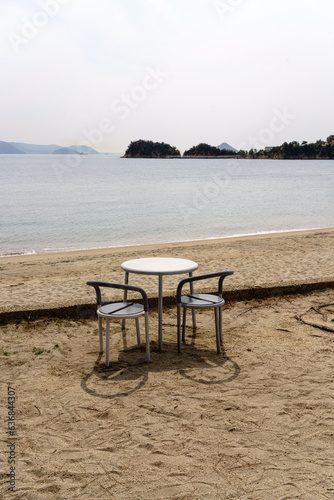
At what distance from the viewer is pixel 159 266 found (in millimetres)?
4879

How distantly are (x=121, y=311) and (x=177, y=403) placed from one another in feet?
3.55

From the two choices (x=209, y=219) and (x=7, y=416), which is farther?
(x=209, y=219)

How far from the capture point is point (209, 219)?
80.2 ft

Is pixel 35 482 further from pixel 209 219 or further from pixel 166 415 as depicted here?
pixel 209 219

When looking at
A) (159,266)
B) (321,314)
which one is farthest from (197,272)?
(159,266)

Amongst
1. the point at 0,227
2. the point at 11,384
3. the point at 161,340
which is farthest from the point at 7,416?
the point at 0,227

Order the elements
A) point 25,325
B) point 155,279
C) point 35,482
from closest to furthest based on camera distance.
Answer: point 35,482 < point 25,325 < point 155,279

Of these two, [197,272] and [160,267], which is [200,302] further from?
[197,272]

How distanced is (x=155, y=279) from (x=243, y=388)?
419 cm

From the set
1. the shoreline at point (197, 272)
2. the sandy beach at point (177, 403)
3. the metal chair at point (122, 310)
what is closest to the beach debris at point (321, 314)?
the sandy beach at point (177, 403)

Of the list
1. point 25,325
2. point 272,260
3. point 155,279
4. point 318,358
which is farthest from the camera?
point 272,260

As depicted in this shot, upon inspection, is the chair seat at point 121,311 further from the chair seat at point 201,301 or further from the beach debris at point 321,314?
the beach debris at point 321,314

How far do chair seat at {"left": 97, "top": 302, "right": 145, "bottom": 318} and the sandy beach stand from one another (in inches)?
21.6

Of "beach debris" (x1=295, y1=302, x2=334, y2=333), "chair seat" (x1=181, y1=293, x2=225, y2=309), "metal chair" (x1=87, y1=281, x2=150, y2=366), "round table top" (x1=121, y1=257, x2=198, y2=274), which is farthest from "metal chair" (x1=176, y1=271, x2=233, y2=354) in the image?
"beach debris" (x1=295, y1=302, x2=334, y2=333)
